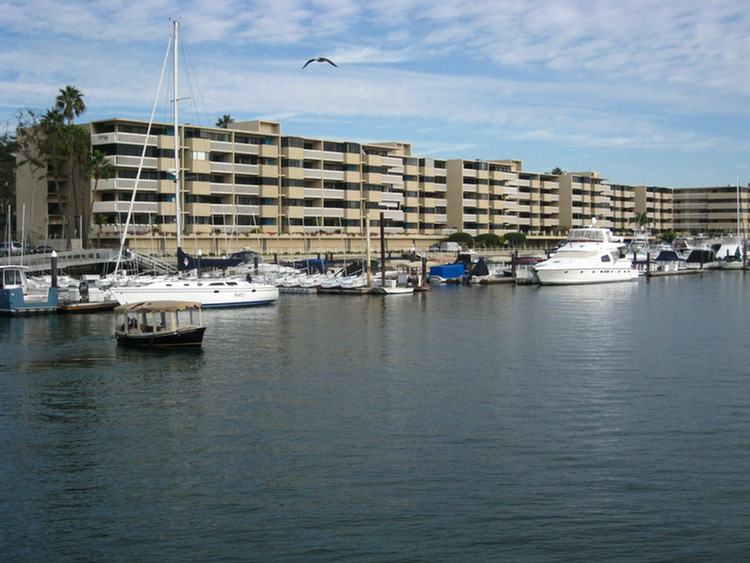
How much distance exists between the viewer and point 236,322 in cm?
5566

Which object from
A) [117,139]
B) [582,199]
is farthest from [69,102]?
[582,199]

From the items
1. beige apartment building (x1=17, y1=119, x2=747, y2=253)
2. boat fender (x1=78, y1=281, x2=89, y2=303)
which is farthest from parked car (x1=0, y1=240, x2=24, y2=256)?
boat fender (x1=78, y1=281, x2=89, y2=303)

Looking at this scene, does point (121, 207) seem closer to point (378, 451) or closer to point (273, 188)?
point (273, 188)

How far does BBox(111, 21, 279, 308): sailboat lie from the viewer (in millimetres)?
60219

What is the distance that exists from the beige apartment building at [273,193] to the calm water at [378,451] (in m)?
41.2

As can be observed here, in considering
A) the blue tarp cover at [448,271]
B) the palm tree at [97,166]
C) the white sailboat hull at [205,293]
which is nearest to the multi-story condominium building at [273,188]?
the palm tree at [97,166]

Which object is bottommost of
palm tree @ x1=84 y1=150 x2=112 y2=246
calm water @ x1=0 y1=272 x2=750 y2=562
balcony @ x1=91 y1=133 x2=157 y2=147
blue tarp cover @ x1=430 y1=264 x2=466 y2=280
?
calm water @ x1=0 y1=272 x2=750 y2=562

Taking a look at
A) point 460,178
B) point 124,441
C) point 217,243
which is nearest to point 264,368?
point 124,441

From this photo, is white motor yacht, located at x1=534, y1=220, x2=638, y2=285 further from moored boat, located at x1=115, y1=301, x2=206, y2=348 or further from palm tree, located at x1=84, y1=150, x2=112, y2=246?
moored boat, located at x1=115, y1=301, x2=206, y2=348

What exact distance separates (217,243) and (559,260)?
41.0 metres

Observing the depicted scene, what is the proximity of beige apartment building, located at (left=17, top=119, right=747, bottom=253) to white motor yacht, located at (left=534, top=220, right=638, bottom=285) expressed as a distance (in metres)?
19.6

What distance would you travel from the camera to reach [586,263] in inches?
3679

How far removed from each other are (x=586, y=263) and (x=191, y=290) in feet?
157

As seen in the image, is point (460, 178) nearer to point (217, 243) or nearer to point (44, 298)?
point (217, 243)
